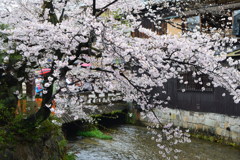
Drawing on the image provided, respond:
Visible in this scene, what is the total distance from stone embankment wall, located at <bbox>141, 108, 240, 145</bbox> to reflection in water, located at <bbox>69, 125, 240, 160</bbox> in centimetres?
76

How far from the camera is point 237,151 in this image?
12.1 metres

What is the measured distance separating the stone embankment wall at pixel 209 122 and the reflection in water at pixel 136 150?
763mm

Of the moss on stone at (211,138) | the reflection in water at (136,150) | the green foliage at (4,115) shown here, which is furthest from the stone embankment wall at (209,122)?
the green foliage at (4,115)

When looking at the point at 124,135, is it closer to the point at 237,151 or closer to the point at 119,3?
the point at 237,151

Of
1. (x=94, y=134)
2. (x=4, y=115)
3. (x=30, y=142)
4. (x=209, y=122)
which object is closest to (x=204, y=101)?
(x=209, y=122)

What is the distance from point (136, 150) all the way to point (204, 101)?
17.4ft

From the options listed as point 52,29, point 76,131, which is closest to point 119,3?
point 52,29

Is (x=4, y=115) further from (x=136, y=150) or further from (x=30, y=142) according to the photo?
(x=136, y=150)

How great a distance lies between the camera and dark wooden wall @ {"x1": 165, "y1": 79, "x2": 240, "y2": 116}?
43.4 feet

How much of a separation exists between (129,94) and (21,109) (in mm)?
4340

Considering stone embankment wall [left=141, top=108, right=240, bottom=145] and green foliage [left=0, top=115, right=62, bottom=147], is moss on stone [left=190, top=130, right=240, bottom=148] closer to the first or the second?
stone embankment wall [left=141, top=108, right=240, bottom=145]

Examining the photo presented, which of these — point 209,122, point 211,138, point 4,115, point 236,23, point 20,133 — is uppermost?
point 236,23

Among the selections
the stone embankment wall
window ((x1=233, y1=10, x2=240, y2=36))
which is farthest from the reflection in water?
window ((x1=233, y1=10, x2=240, y2=36))

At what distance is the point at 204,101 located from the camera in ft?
47.5
